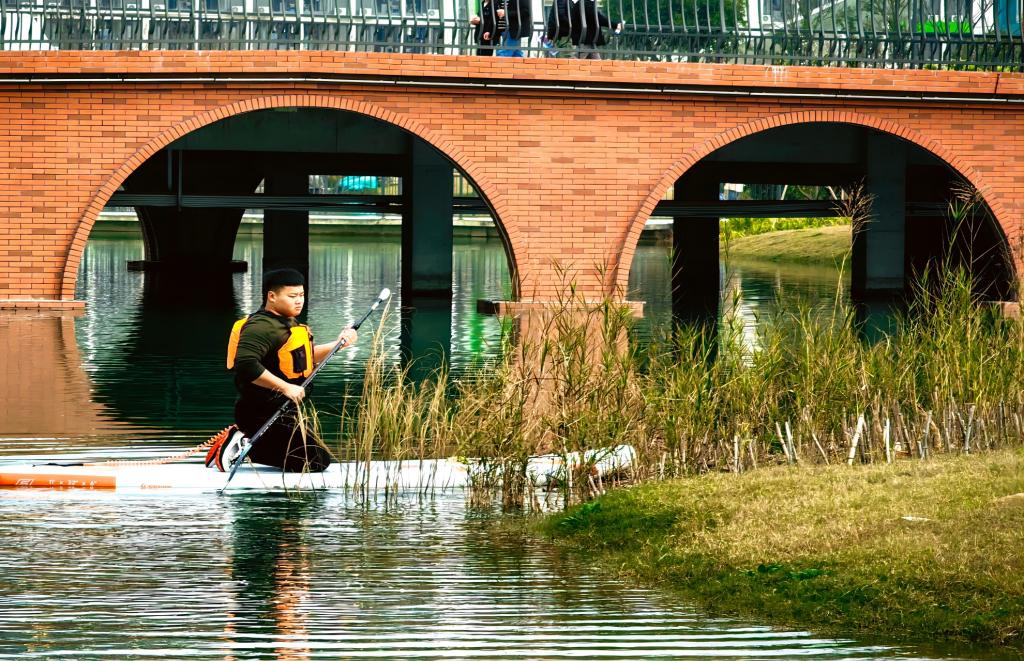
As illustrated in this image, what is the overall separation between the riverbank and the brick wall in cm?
1189

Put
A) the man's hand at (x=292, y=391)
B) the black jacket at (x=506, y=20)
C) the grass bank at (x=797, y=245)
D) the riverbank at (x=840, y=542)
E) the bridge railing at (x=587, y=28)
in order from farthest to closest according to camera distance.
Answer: the grass bank at (x=797, y=245)
the black jacket at (x=506, y=20)
the bridge railing at (x=587, y=28)
the man's hand at (x=292, y=391)
the riverbank at (x=840, y=542)

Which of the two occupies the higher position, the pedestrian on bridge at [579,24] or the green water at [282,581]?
the pedestrian on bridge at [579,24]

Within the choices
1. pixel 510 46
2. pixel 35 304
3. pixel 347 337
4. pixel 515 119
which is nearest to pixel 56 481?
pixel 347 337

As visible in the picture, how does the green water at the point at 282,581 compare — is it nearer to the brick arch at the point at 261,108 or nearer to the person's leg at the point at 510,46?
the brick arch at the point at 261,108

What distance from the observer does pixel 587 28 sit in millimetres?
20391

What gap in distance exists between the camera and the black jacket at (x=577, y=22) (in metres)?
20.2

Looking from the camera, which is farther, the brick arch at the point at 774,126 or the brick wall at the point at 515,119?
the brick arch at the point at 774,126

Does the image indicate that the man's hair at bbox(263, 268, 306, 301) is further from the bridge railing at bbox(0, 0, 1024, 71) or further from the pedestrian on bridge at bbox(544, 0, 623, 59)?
the pedestrian on bridge at bbox(544, 0, 623, 59)

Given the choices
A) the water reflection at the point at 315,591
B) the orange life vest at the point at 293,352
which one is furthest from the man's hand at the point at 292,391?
the water reflection at the point at 315,591

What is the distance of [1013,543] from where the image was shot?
20.7 feet

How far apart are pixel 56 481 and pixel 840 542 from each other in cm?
436

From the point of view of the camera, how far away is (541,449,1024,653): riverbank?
5.84 metres

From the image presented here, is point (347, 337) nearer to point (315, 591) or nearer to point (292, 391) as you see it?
point (292, 391)

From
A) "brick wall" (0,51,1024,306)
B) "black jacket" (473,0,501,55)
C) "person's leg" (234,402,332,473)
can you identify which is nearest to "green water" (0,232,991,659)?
"person's leg" (234,402,332,473)
